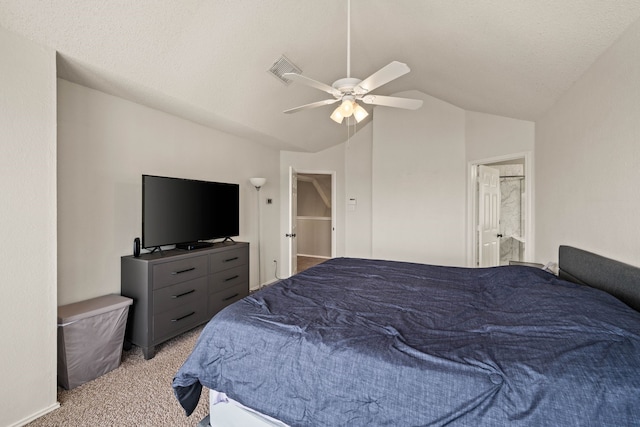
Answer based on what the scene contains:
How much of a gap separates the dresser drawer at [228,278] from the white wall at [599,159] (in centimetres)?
326

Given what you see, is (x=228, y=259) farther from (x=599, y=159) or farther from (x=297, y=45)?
(x=599, y=159)

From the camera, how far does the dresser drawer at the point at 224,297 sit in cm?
321

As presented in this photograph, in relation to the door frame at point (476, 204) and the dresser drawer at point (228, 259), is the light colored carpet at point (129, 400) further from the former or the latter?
the door frame at point (476, 204)

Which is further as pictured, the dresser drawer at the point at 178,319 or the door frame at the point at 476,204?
the door frame at the point at 476,204

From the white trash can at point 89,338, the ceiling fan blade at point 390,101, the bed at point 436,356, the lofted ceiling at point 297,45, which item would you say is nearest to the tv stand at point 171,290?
the white trash can at point 89,338

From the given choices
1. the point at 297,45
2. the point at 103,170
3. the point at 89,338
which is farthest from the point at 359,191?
the point at 89,338

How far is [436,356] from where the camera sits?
4.07ft

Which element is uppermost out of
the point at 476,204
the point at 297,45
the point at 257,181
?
the point at 297,45

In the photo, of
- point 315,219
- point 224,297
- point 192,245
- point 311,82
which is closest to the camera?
point 311,82

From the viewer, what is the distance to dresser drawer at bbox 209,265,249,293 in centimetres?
322

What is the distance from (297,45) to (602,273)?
2957 mm

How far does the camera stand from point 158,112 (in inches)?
124

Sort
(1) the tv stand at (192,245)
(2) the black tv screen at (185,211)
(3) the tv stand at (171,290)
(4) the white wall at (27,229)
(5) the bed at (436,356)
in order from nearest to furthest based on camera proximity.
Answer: (5) the bed at (436,356), (4) the white wall at (27,229), (3) the tv stand at (171,290), (2) the black tv screen at (185,211), (1) the tv stand at (192,245)

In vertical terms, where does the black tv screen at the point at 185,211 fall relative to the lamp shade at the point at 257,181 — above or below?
below
